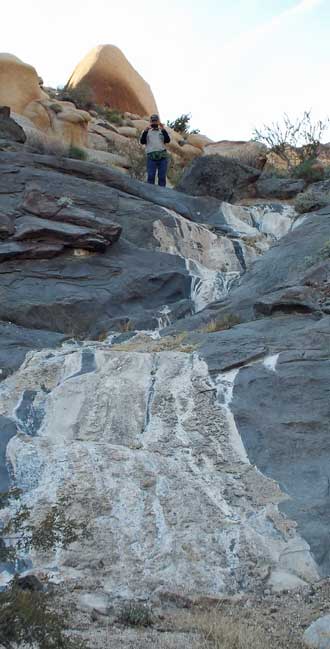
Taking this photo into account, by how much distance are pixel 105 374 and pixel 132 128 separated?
2508cm

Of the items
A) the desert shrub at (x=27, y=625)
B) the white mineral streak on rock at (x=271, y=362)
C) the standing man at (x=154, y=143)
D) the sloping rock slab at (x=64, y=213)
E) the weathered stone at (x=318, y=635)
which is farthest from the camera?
the standing man at (x=154, y=143)

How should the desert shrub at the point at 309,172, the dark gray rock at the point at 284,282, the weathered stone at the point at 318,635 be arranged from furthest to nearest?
the desert shrub at the point at 309,172
the dark gray rock at the point at 284,282
the weathered stone at the point at 318,635

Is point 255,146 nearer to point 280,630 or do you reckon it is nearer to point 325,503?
point 325,503

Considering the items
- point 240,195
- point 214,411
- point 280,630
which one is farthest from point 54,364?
point 240,195

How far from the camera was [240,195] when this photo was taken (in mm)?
18953

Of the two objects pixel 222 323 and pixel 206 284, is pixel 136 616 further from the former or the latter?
pixel 206 284

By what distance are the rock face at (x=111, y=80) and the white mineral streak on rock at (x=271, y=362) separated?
1156 inches

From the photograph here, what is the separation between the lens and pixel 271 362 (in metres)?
9.18

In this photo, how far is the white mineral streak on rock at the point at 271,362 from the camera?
9071 mm

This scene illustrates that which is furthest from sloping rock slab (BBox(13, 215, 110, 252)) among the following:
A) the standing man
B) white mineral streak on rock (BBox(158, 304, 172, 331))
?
the standing man

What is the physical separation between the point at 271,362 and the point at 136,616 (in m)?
4.08

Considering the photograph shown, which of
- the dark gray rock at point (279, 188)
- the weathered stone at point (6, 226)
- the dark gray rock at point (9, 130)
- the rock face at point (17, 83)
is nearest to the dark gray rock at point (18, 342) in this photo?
the weathered stone at point (6, 226)

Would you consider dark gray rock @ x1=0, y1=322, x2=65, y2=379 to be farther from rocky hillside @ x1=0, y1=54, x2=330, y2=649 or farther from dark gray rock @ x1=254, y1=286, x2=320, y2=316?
dark gray rock @ x1=254, y1=286, x2=320, y2=316

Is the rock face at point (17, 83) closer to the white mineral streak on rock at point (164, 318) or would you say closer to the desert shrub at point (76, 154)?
the desert shrub at point (76, 154)
